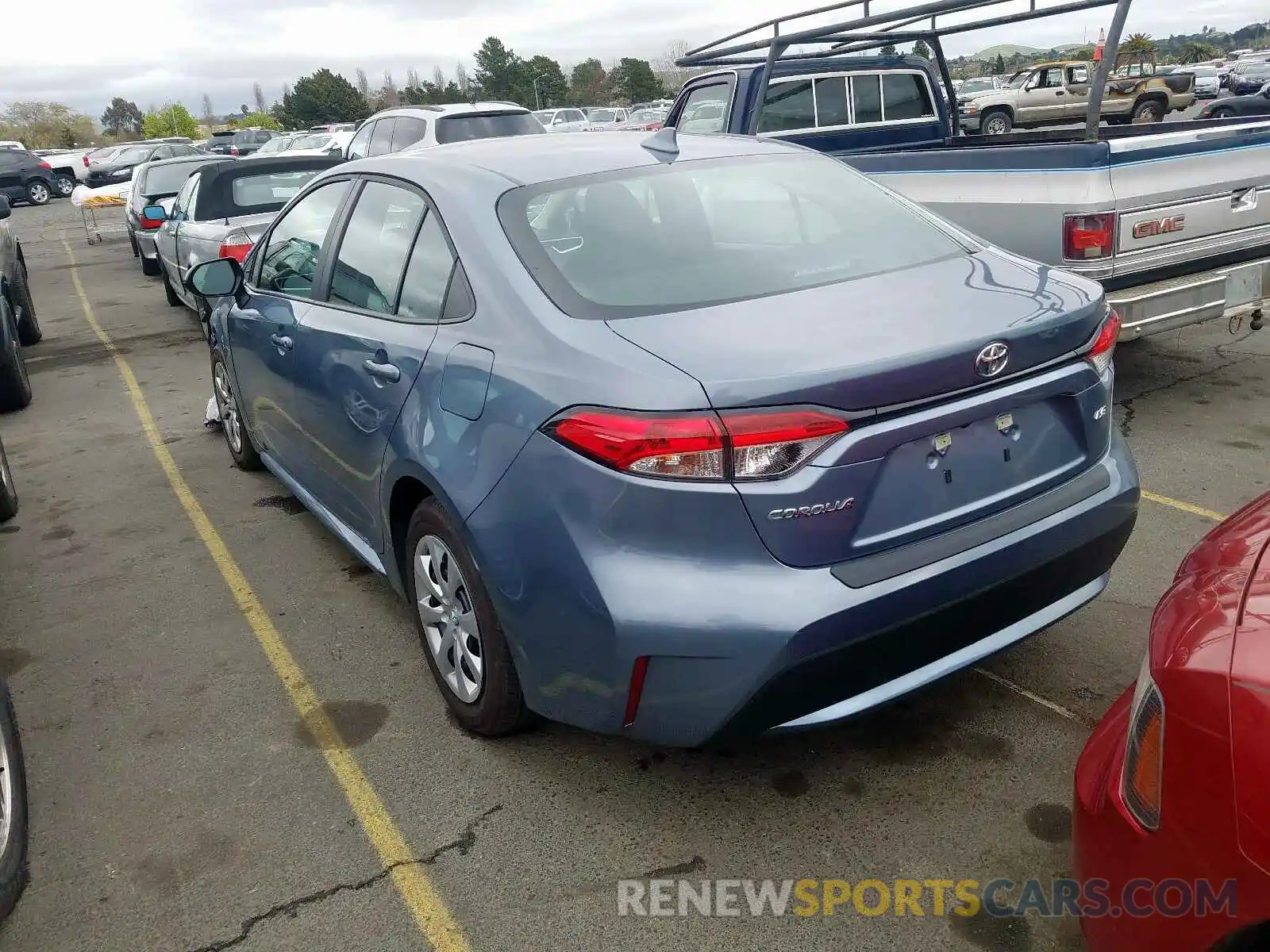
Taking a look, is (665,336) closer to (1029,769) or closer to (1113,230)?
(1029,769)

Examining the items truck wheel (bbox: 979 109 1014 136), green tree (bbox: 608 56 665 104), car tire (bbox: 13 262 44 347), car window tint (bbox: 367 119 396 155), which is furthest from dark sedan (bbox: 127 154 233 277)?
green tree (bbox: 608 56 665 104)

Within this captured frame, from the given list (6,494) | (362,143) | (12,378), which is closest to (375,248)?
(6,494)

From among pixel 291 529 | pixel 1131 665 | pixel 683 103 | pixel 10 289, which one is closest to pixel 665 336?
pixel 1131 665

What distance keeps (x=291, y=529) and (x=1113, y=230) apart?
4064mm

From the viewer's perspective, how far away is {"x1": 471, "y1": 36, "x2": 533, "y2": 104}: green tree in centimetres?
7212

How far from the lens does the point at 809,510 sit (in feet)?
7.45

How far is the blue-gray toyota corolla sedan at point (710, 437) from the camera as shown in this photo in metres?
2.29

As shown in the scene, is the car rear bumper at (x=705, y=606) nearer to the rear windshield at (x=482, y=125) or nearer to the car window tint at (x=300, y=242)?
the car window tint at (x=300, y=242)

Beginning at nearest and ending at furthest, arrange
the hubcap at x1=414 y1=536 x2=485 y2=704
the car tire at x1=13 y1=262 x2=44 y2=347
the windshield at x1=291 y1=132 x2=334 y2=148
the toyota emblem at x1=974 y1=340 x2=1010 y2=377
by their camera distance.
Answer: the toyota emblem at x1=974 y1=340 x2=1010 y2=377, the hubcap at x1=414 y1=536 x2=485 y2=704, the car tire at x1=13 y1=262 x2=44 y2=347, the windshield at x1=291 y1=132 x2=334 y2=148

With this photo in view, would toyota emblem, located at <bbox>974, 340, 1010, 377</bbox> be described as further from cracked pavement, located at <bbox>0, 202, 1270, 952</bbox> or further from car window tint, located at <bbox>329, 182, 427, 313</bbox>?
car window tint, located at <bbox>329, 182, 427, 313</bbox>

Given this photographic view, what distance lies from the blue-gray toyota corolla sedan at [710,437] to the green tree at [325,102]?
7036 centimetres

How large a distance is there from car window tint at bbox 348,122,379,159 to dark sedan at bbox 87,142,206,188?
15.3m

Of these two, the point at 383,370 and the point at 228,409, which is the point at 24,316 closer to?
the point at 228,409

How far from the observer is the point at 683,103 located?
8.29 meters
